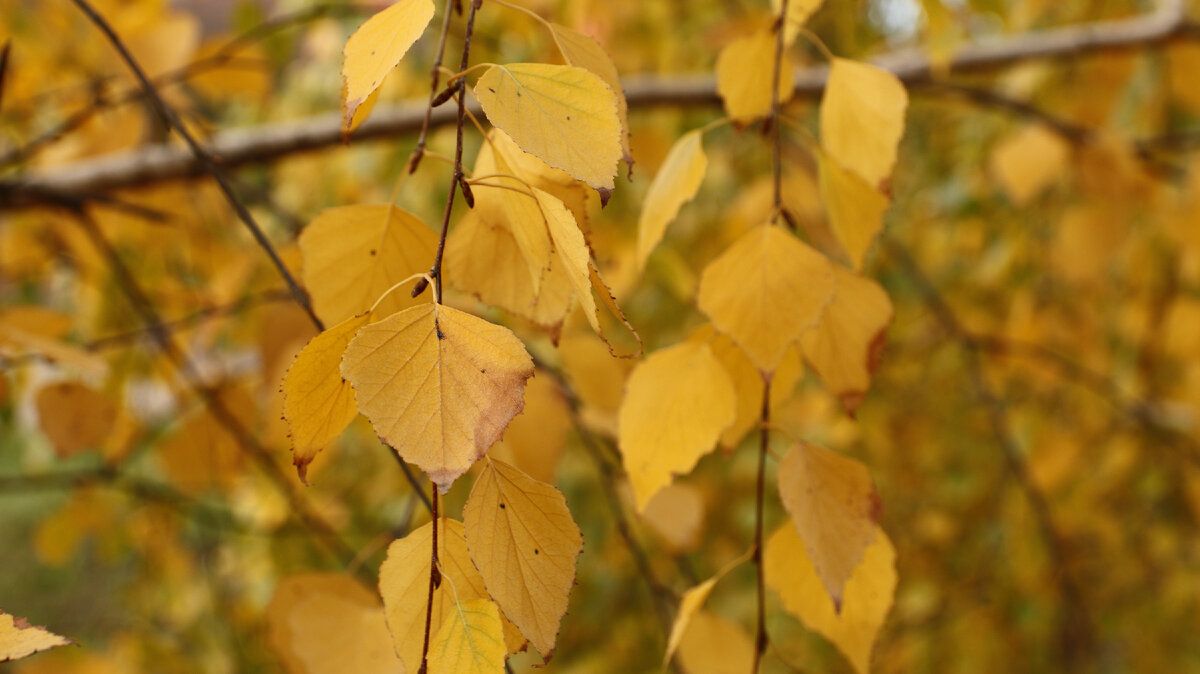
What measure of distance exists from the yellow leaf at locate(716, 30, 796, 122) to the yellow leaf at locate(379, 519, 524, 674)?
244 millimetres

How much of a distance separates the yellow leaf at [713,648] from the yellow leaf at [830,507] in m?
0.14

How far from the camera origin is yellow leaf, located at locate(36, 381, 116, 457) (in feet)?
2.03

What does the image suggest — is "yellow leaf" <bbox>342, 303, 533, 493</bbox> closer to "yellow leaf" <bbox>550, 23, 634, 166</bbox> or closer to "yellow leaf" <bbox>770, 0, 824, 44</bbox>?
"yellow leaf" <bbox>550, 23, 634, 166</bbox>

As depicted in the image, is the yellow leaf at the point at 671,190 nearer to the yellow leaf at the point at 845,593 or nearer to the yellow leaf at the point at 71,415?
the yellow leaf at the point at 845,593

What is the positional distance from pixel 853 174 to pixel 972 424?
1.80 metres

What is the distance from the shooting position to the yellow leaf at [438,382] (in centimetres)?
24

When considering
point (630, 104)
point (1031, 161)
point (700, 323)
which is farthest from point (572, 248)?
point (700, 323)

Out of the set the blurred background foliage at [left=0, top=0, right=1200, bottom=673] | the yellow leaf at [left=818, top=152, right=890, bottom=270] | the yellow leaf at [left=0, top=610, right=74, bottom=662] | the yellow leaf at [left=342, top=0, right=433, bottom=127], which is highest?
the yellow leaf at [left=342, top=0, right=433, bottom=127]

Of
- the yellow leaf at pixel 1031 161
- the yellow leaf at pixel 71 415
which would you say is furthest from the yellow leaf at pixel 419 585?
the yellow leaf at pixel 1031 161

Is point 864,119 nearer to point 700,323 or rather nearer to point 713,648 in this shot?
point 713,648

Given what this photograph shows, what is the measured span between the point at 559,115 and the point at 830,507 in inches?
7.6

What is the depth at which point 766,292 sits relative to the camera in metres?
0.35

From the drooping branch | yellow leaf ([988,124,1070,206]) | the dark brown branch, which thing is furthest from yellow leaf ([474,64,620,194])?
yellow leaf ([988,124,1070,206])

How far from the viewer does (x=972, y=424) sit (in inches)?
79.0
